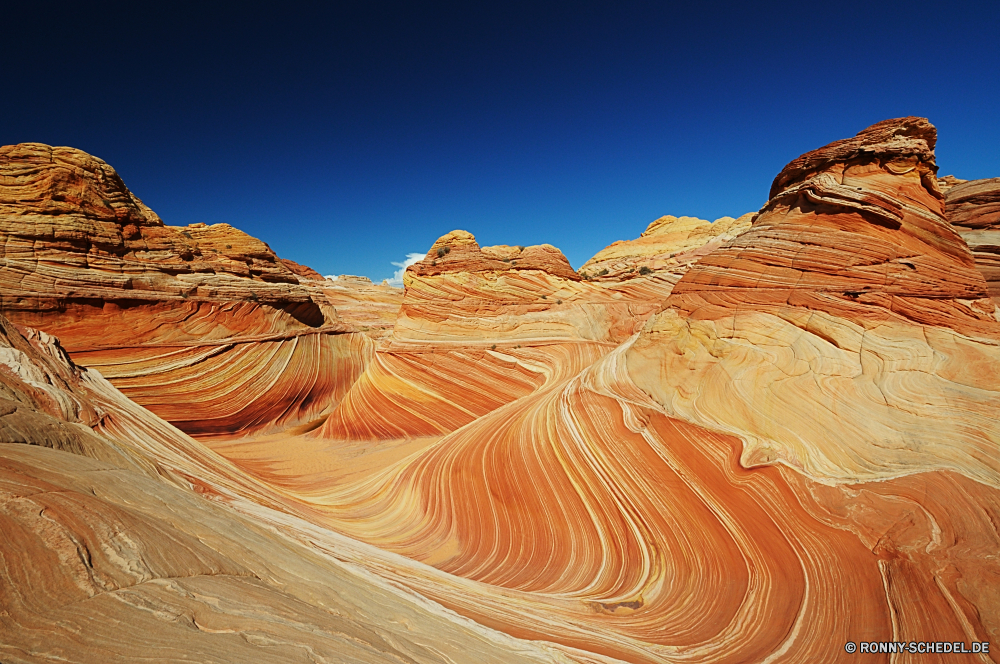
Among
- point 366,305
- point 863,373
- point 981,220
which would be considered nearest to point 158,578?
point 863,373

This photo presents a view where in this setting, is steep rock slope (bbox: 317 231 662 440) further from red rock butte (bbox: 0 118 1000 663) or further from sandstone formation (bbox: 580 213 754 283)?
sandstone formation (bbox: 580 213 754 283)

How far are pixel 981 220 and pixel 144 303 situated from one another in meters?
18.8

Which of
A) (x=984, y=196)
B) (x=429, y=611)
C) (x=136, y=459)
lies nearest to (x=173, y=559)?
(x=429, y=611)

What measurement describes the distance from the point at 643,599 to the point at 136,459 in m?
5.23

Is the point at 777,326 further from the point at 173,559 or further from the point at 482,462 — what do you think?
the point at 173,559

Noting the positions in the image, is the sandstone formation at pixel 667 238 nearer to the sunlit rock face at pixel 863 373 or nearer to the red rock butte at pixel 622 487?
the sunlit rock face at pixel 863 373

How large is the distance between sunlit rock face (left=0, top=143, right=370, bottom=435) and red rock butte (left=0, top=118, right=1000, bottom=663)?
10 centimetres

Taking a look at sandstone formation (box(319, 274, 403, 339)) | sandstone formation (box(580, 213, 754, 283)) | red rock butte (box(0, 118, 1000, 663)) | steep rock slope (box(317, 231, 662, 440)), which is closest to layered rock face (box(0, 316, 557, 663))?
red rock butte (box(0, 118, 1000, 663))

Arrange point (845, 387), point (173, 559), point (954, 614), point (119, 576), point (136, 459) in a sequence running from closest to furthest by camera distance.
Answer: point (119, 576) → point (173, 559) → point (954, 614) → point (136, 459) → point (845, 387)

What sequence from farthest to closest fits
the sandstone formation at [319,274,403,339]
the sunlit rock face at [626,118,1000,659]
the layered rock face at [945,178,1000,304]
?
1. the sandstone formation at [319,274,403,339]
2. the layered rock face at [945,178,1000,304]
3. the sunlit rock face at [626,118,1000,659]

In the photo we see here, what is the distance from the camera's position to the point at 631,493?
5.08 m

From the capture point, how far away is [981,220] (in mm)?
7004

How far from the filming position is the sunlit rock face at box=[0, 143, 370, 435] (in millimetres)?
9852

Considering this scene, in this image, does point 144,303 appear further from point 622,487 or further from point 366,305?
point 366,305
